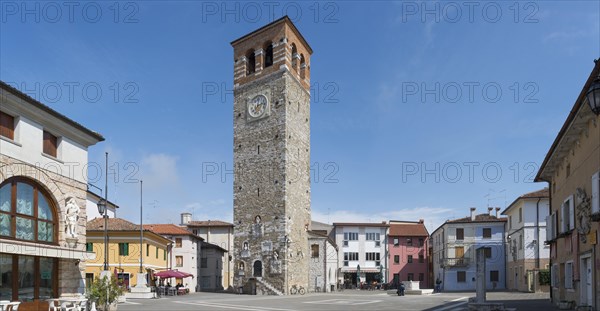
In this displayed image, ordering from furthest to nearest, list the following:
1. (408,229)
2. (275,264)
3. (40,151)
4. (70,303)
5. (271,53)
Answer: (408,229), (271,53), (275,264), (40,151), (70,303)

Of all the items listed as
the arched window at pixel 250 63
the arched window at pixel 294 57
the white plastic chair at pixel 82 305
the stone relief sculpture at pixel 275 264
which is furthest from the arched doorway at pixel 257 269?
the white plastic chair at pixel 82 305

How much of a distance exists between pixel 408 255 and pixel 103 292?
5330cm

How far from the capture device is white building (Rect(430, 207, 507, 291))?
2119 inches

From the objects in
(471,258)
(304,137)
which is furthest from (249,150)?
(471,258)

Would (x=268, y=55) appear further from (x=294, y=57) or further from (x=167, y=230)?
(x=167, y=230)

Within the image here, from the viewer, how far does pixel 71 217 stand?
18.1 meters

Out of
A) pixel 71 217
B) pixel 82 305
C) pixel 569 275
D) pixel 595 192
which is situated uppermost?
pixel 595 192

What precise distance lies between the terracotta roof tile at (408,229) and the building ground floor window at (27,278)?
5283 cm

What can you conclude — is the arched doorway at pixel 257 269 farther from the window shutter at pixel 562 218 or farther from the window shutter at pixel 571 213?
the window shutter at pixel 571 213

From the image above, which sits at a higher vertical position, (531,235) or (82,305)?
(531,235)

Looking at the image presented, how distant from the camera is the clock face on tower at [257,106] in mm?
A: 46000

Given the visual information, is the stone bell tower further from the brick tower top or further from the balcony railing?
the balcony railing

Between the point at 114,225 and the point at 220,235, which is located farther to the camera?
the point at 220,235

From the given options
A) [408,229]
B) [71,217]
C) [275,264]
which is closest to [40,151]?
[71,217]
